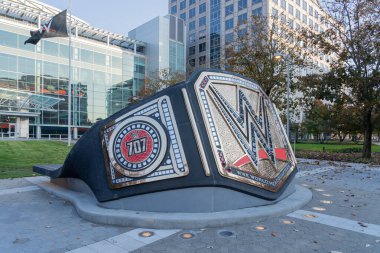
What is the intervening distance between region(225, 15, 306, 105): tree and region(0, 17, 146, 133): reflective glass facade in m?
24.8

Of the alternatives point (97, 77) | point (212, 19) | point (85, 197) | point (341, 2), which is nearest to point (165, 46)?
point (97, 77)

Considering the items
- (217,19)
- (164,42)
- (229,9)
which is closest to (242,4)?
(229,9)

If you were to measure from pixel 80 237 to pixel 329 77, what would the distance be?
777 inches

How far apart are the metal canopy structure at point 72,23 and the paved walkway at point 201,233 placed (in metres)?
43.8

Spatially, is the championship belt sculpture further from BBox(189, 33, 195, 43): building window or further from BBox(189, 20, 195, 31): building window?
BBox(189, 20, 195, 31): building window

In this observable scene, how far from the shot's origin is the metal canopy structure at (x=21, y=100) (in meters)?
38.0

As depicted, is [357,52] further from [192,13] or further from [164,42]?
[192,13]

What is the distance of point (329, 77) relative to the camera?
1988 centimetres

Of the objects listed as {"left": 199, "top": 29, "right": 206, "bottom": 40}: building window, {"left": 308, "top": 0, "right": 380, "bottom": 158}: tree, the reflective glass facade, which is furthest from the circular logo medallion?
{"left": 199, "top": 29, "right": 206, "bottom": 40}: building window

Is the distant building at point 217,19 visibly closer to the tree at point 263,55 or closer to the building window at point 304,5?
the building window at point 304,5

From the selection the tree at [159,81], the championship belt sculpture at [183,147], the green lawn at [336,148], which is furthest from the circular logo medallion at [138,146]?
the tree at [159,81]

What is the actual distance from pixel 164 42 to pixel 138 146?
161 feet

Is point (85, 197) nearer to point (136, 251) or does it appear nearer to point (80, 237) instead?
point (80, 237)

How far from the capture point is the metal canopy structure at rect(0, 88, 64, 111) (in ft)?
125
